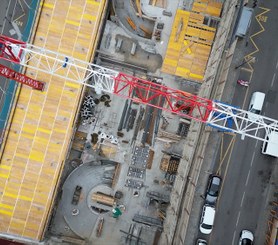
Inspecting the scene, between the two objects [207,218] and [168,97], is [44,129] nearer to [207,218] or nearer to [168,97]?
[168,97]

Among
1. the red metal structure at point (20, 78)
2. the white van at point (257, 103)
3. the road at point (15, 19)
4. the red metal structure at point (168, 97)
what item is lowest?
the red metal structure at point (20, 78)

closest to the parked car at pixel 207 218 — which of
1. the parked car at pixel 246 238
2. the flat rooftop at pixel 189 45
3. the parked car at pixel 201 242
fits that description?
the parked car at pixel 201 242

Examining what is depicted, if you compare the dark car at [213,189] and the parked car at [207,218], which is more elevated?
Result: the dark car at [213,189]

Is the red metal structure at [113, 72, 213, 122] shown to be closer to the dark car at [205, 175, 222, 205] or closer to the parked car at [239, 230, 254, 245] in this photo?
the dark car at [205, 175, 222, 205]

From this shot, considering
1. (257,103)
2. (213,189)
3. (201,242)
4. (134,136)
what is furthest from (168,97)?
(201,242)

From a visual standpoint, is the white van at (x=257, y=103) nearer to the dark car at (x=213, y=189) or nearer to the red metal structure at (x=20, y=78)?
the dark car at (x=213, y=189)
